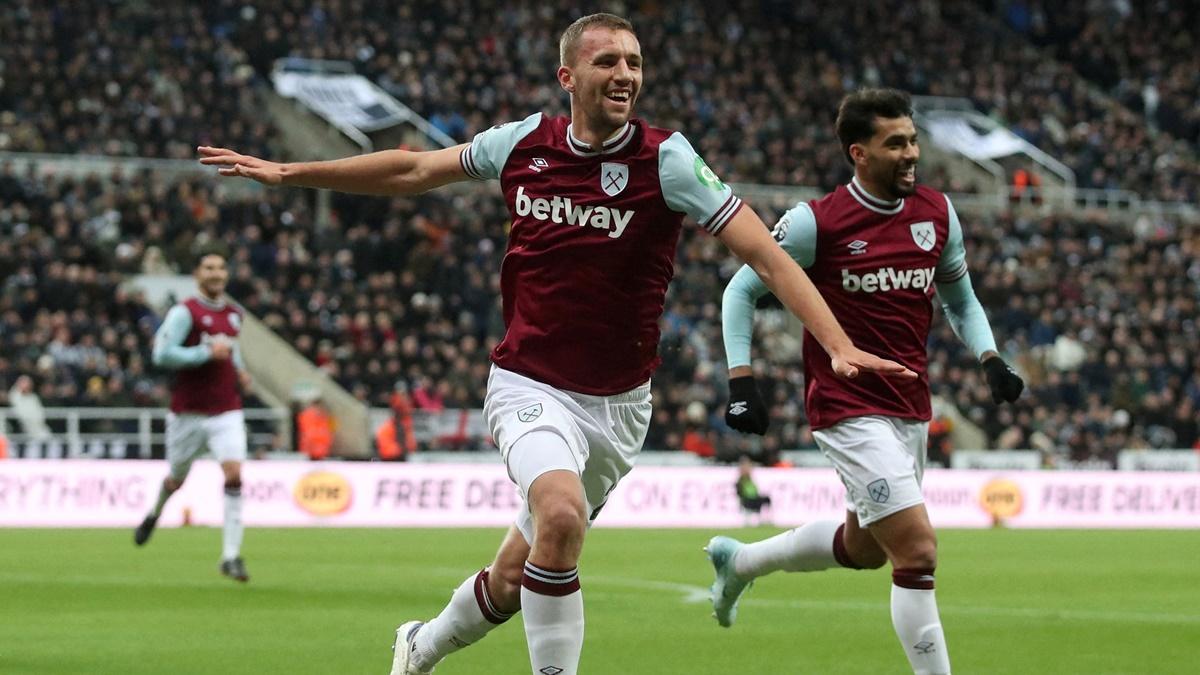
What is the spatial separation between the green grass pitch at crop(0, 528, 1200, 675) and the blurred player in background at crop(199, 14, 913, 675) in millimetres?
2081

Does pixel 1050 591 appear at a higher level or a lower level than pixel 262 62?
lower

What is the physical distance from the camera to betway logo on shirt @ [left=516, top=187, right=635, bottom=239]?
259 inches

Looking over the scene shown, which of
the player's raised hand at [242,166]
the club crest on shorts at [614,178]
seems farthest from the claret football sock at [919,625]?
the player's raised hand at [242,166]

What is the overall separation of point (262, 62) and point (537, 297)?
30.3 m

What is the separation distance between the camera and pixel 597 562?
16969mm

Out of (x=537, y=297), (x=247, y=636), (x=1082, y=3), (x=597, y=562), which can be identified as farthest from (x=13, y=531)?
(x=1082, y=3)

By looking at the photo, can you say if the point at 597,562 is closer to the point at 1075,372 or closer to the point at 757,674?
the point at 757,674

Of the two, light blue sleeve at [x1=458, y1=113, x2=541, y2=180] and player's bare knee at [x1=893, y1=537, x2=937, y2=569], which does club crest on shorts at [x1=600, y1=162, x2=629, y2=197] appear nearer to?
light blue sleeve at [x1=458, y1=113, x2=541, y2=180]

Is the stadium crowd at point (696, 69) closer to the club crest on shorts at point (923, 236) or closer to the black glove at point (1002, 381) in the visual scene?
the club crest on shorts at point (923, 236)

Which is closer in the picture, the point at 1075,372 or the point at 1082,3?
the point at 1075,372

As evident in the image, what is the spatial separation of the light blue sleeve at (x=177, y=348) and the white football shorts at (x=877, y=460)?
696cm

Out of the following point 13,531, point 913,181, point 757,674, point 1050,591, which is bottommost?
point 13,531

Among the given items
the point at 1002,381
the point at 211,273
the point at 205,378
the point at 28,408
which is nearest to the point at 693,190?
the point at 1002,381

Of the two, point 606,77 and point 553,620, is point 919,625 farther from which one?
point 606,77
